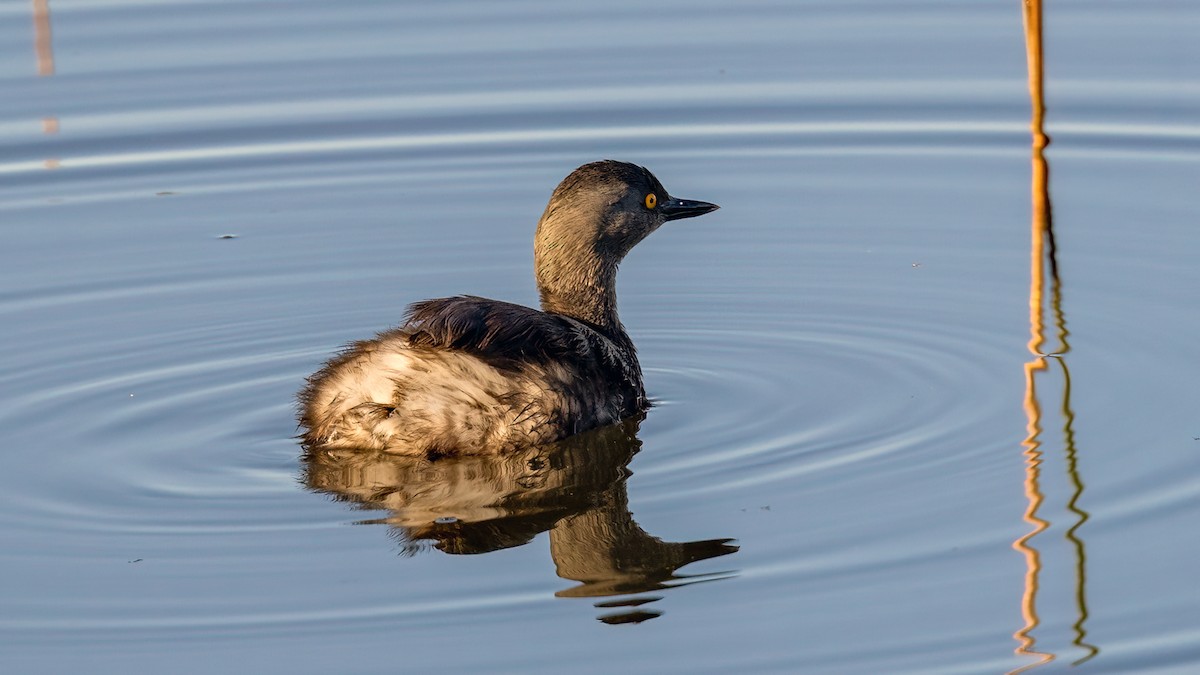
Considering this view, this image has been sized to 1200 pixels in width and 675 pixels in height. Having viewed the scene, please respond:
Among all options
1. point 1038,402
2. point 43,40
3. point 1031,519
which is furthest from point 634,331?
point 43,40

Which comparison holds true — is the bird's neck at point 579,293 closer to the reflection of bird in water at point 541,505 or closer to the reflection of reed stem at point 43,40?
the reflection of bird in water at point 541,505

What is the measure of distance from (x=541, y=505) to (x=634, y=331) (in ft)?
7.58

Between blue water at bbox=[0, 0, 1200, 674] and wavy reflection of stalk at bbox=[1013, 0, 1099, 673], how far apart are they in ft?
0.07

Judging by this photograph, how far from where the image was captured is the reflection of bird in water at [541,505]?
6574 millimetres

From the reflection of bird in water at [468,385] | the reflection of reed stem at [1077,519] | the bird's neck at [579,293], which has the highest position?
the bird's neck at [579,293]

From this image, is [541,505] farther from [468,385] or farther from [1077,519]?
[1077,519]

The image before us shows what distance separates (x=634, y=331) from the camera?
30.9ft

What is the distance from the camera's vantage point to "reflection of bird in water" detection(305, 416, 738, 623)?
657 cm

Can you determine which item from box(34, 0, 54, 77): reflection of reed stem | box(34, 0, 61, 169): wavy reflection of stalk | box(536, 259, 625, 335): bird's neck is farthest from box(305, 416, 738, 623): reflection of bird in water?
box(34, 0, 54, 77): reflection of reed stem

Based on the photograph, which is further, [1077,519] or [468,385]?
[468,385]

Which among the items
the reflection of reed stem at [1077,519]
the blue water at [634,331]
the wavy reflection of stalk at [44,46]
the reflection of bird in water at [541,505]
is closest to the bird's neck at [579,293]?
the blue water at [634,331]

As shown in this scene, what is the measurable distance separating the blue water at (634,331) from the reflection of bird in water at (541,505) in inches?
0.9

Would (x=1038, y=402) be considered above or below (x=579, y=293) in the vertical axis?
below

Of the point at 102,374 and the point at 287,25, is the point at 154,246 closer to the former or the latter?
the point at 102,374
